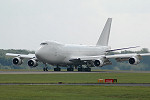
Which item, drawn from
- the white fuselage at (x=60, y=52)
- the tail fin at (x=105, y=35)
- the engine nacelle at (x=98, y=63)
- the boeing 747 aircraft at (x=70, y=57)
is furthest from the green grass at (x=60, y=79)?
the tail fin at (x=105, y=35)

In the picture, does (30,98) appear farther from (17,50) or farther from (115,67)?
(17,50)

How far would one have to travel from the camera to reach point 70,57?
99.8 meters

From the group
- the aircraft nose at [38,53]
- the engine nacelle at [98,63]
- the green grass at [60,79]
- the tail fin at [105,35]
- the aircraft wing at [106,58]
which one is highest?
the tail fin at [105,35]

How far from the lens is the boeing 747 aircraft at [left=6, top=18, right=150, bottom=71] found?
91.9m

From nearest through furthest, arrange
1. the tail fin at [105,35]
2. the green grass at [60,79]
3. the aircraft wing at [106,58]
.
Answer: the green grass at [60,79] → the aircraft wing at [106,58] → the tail fin at [105,35]

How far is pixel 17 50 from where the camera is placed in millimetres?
147750

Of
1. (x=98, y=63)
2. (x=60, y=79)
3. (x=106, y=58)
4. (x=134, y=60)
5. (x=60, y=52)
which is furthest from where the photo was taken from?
(x=60, y=52)

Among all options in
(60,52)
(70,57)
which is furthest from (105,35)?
(60,52)

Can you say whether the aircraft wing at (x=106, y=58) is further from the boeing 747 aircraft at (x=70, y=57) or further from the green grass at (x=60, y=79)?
the green grass at (x=60, y=79)

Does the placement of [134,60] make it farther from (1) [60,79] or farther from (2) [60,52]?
(1) [60,79]

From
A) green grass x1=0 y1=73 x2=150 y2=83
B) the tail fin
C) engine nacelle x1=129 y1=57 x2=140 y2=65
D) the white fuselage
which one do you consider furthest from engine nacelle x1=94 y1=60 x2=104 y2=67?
green grass x1=0 y1=73 x2=150 y2=83

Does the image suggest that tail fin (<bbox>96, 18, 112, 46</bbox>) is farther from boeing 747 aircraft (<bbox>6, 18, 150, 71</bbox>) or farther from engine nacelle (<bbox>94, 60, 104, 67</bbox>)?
engine nacelle (<bbox>94, 60, 104, 67</bbox>)

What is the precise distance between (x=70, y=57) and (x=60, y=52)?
384cm

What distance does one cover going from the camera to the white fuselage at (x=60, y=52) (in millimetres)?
92562
